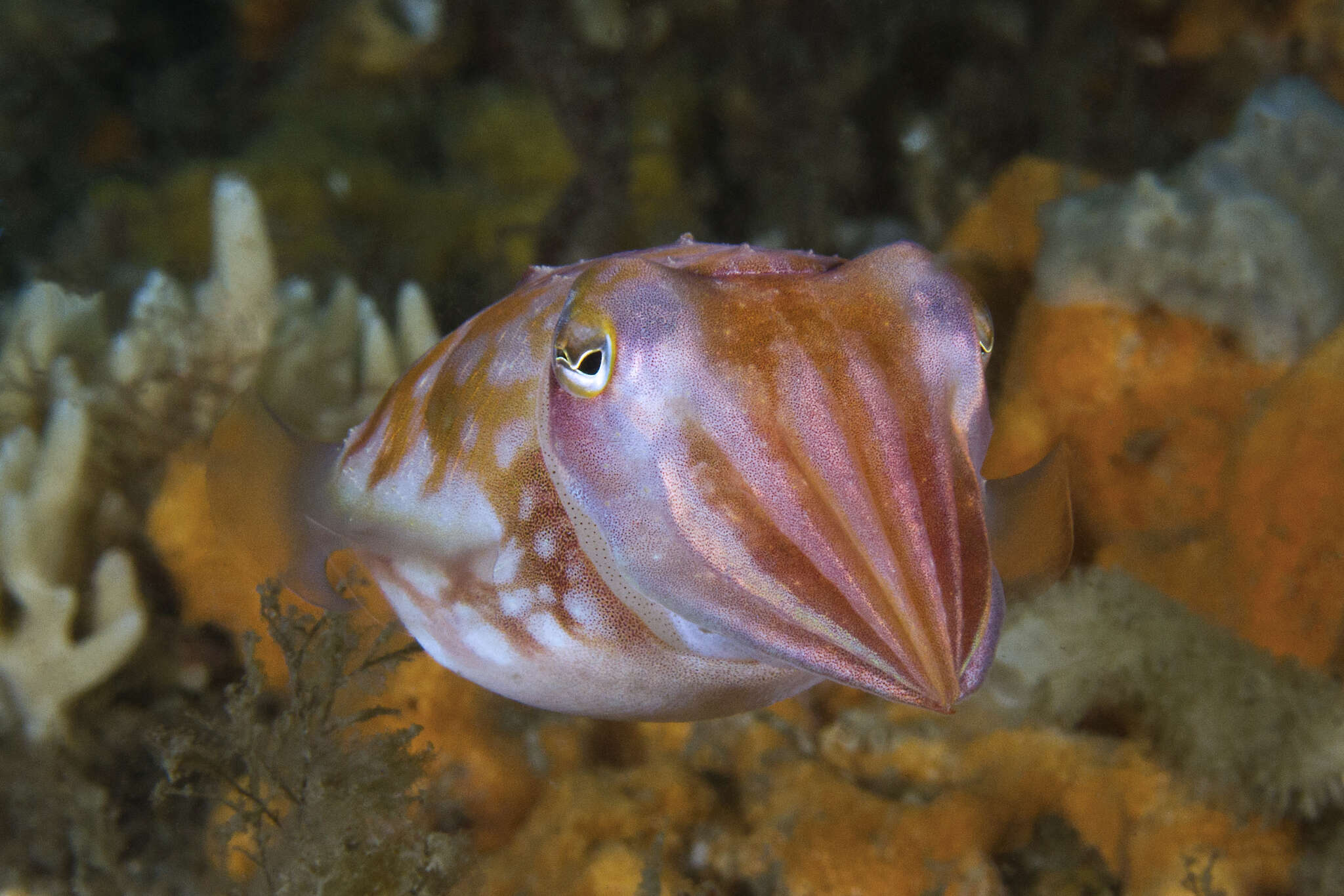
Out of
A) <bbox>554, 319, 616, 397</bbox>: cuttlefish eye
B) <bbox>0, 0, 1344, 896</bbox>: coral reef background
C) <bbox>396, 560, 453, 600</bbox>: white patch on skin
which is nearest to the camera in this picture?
<bbox>554, 319, 616, 397</bbox>: cuttlefish eye

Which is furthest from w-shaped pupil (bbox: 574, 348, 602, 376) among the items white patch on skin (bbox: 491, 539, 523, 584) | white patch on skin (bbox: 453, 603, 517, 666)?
white patch on skin (bbox: 453, 603, 517, 666)

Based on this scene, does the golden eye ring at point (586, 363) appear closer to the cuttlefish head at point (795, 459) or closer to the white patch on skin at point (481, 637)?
the cuttlefish head at point (795, 459)

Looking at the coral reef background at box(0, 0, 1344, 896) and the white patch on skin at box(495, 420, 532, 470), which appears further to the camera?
the coral reef background at box(0, 0, 1344, 896)

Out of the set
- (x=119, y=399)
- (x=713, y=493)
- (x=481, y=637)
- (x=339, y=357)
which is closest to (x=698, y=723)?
(x=481, y=637)

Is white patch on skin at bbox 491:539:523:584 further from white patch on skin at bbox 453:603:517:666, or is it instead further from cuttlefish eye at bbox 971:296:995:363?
cuttlefish eye at bbox 971:296:995:363

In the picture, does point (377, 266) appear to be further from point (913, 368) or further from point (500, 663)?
point (913, 368)

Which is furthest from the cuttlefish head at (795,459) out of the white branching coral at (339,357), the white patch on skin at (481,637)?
the white branching coral at (339,357)
